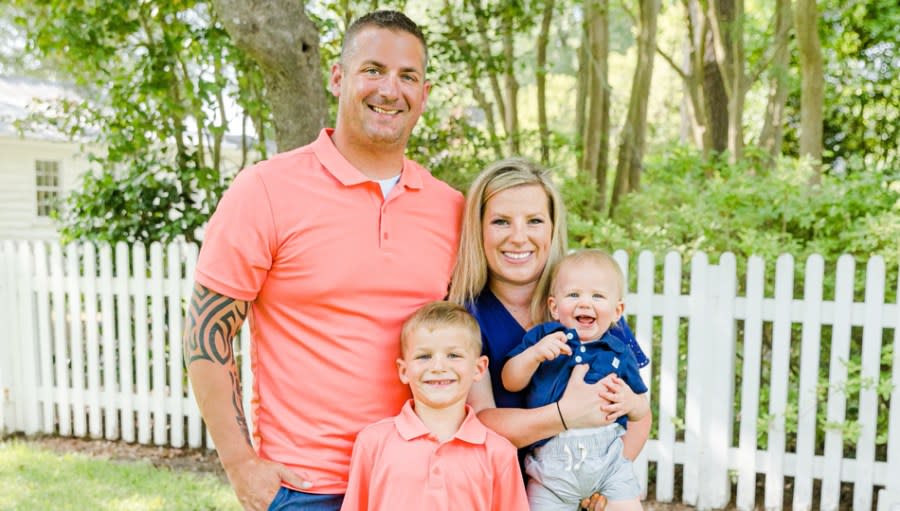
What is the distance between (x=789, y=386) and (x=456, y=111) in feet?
17.1

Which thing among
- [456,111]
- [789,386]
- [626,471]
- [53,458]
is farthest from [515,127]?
[626,471]

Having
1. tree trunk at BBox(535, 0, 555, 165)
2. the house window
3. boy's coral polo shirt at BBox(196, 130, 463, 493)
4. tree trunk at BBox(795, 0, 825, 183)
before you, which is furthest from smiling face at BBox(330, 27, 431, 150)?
the house window

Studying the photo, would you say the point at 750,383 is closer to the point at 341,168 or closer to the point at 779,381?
the point at 779,381

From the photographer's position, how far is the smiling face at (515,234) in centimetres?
263

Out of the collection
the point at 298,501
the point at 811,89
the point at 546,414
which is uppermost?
the point at 811,89

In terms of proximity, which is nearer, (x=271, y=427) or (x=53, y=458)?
(x=271, y=427)

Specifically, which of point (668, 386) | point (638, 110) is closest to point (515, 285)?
point (668, 386)

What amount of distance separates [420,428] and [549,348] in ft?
1.47

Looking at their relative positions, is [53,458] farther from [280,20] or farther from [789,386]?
[789,386]

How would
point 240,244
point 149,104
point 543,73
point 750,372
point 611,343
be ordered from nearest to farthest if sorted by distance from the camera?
point 240,244
point 611,343
point 750,372
point 149,104
point 543,73

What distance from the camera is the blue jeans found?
2342 mm

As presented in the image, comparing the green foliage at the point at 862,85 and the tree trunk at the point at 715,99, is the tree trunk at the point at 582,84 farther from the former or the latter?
the green foliage at the point at 862,85

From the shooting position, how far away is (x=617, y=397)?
2.58 m

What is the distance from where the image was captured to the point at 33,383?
22.2ft
